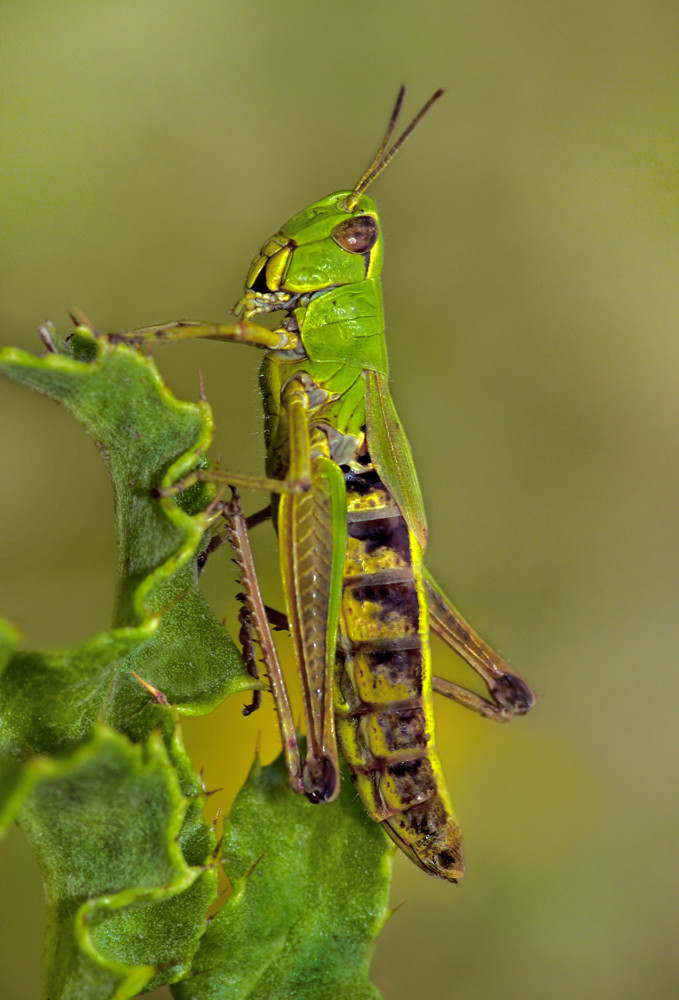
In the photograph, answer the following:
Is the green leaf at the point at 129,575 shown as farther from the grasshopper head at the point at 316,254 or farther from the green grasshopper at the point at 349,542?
the grasshopper head at the point at 316,254

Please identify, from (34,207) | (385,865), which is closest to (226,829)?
(385,865)

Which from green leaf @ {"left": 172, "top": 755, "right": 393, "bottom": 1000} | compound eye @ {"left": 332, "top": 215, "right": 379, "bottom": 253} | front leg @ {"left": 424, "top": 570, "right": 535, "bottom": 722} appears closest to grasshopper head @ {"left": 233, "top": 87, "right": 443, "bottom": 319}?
compound eye @ {"left": 332, "top": 215, "right": 379, "bottom": 253}

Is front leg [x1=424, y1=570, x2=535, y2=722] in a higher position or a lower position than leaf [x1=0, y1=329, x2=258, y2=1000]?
lower

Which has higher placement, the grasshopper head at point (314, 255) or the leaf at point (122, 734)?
the grasshopper head at point (314, 255)

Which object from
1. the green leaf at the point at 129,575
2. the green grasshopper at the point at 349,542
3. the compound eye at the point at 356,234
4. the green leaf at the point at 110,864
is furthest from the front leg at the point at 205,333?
the green leaf at the point at 110,864

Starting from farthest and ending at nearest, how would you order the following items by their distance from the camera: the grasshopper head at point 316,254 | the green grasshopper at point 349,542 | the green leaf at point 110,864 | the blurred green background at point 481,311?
the blurred green background at point 481,311 < the grasshopper head at point 316,254 < the green grasshopper at point 349,542 < the green leaf at point 110,864

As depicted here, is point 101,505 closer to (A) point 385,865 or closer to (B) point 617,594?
(A) point 385,865

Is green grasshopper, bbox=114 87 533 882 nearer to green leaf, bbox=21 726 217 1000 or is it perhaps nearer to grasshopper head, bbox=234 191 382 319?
grasshopper head, bbox=234 191 382 319
